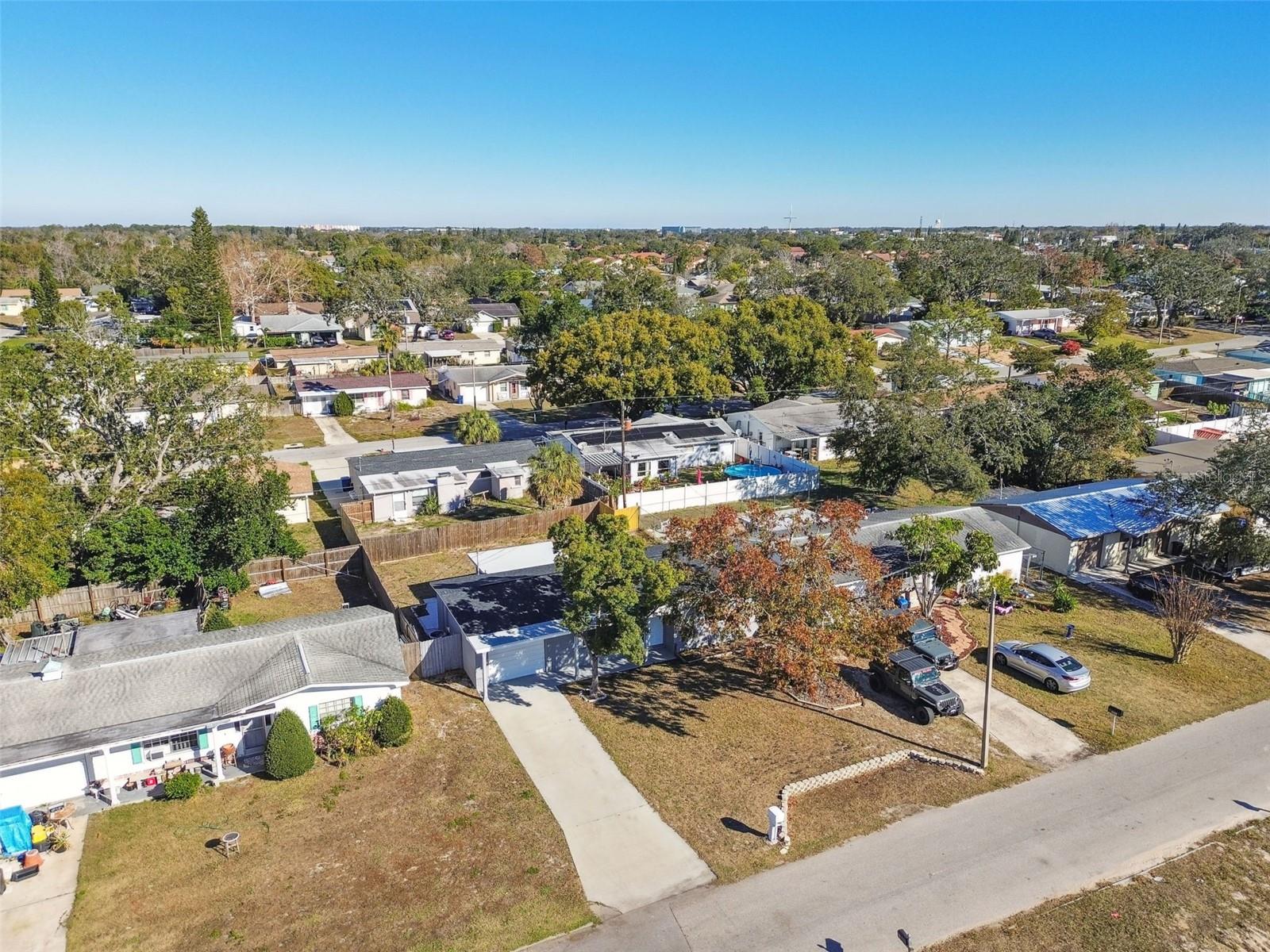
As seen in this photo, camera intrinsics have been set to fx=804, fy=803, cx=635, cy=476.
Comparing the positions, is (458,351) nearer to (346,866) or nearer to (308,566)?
(308,566)

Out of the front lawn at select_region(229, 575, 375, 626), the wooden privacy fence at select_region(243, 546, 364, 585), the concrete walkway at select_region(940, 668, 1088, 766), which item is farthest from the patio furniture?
the concrete walkway at select_region(940, 668, 1088, 766)

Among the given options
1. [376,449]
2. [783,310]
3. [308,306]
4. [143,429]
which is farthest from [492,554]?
[308,306]

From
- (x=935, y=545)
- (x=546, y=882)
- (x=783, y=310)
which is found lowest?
(x=546, y=882)

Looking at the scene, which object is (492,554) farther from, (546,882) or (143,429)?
(546,882)

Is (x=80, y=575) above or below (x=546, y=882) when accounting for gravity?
above

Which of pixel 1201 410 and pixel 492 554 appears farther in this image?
pixel 1201 410

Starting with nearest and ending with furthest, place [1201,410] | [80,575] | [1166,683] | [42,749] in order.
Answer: [42,749], [1166,683], [80,575], [1201,410]

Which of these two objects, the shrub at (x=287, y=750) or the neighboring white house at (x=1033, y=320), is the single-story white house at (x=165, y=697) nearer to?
the shrub at (x=287, y=750)

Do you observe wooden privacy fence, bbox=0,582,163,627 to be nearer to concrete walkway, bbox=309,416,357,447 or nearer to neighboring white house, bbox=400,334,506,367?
concrete walkway, bbox=309,416,357,447

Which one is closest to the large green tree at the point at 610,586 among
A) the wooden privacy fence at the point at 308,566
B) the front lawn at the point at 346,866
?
the front lawn at the point at 346,866
